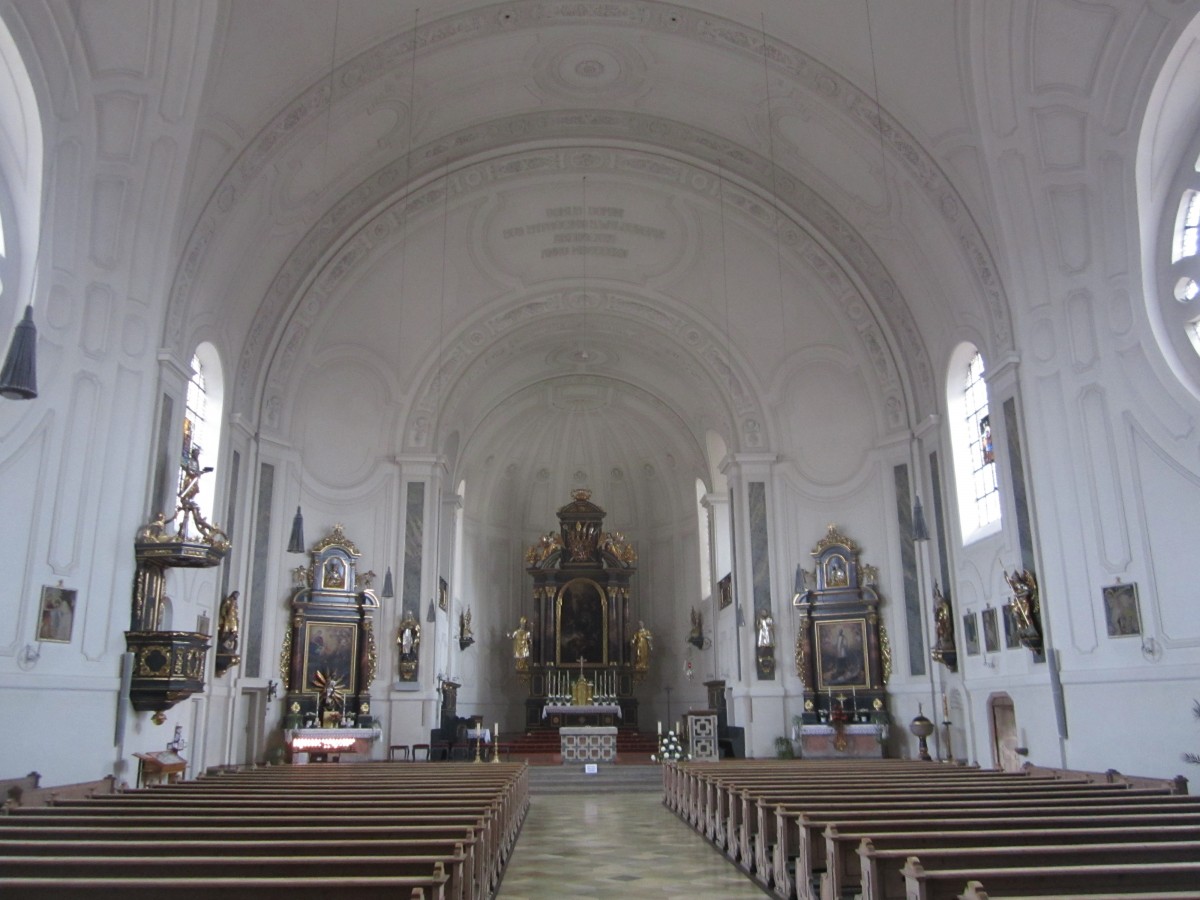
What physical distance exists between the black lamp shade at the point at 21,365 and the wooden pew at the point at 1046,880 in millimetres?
6937

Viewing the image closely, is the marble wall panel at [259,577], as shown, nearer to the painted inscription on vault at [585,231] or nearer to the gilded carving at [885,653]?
the painted inscription on vault at [585,231]

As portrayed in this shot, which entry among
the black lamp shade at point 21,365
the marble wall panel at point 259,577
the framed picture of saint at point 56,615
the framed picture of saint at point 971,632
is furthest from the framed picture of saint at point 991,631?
the black lamp shade at point 21,365

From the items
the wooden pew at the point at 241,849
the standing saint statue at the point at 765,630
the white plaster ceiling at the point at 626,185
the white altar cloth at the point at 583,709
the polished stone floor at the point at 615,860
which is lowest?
the polished stone floor at the point at 615,860

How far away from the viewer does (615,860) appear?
349 inches

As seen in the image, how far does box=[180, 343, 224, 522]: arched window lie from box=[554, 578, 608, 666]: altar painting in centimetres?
1333

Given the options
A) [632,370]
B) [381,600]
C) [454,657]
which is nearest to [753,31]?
[632,370]

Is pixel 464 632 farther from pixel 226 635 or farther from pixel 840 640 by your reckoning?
pixel 840 640

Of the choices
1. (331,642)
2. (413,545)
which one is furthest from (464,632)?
(331,642)

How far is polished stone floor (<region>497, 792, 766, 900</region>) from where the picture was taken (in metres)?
7.36

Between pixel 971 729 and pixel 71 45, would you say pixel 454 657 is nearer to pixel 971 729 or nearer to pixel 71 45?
pixel 971 729

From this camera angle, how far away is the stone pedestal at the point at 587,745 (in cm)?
1983

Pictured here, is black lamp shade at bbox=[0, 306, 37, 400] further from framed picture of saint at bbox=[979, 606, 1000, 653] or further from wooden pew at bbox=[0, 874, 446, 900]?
framed picture of saint at bbox=[979, 606, 1000, 653]

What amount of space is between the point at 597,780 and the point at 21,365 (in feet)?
42.9

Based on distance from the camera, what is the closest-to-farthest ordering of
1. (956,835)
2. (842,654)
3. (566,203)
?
1. (956,835)
2. (842,654)
3. (566,203)
